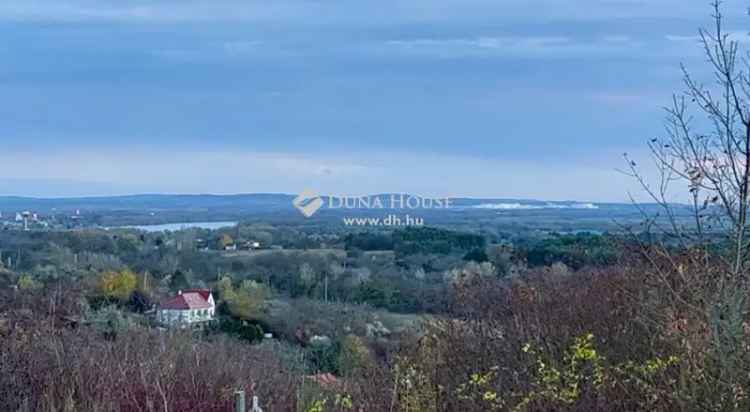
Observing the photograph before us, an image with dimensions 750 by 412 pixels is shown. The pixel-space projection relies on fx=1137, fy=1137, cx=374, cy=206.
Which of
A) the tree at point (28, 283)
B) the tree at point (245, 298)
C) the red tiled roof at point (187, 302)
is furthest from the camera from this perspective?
the tree at point (245, 298)

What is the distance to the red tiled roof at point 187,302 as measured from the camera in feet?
57.5

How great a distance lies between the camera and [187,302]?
1922cm

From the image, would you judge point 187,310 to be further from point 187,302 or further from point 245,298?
point 245,298

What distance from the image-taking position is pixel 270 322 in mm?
22859

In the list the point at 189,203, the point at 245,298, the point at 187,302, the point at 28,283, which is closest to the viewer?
the point at 28,283

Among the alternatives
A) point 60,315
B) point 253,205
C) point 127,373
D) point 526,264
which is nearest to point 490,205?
point 253,205

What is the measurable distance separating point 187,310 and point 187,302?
1.57 metres

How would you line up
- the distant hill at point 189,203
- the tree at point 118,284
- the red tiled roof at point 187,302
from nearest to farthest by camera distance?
the red tiled roof at point 187,302 < the tree at point 118,284 < the distant hill at point 189,203

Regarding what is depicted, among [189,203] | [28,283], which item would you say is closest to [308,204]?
[189,203]

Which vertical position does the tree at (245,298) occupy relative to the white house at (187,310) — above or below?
below

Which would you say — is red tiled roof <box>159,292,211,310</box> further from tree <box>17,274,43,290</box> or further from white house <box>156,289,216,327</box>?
tree <box>17,274,43,290</box>

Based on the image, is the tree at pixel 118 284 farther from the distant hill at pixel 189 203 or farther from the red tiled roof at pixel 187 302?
the distant hill at pixel 189 203

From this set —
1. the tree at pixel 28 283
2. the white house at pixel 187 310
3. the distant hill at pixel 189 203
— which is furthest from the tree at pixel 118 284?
the distant hill at pixel 189 203

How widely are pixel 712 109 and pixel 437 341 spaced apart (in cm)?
474
